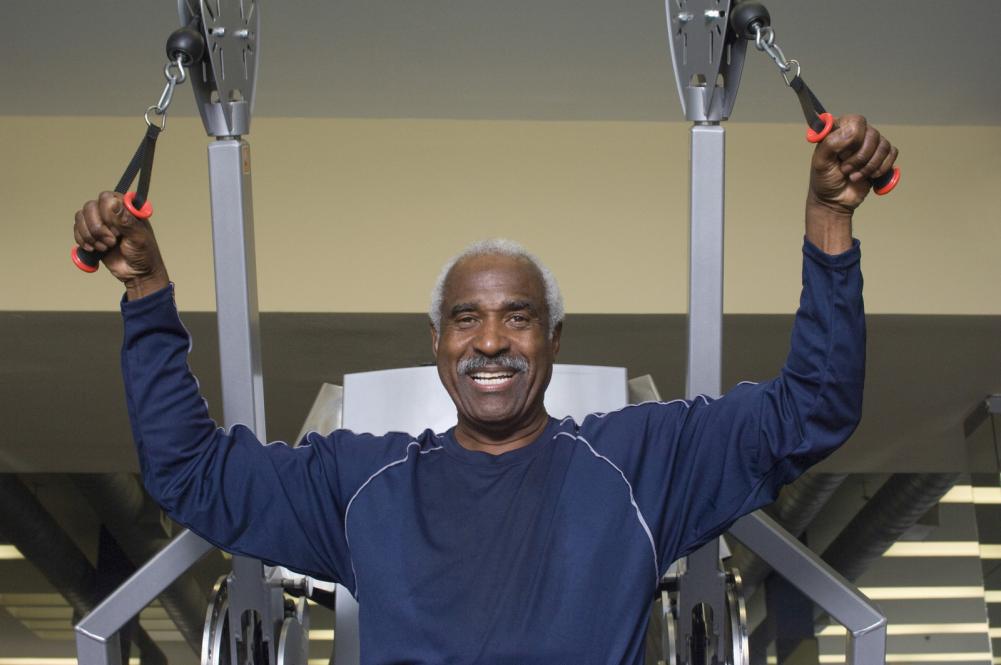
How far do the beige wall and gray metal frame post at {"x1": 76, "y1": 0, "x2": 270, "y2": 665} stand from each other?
2.75 meters

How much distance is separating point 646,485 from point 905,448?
11.6ft

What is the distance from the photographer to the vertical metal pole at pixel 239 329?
74.5 inches

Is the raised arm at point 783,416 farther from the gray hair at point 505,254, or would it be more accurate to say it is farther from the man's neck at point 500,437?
the gray hair at point 505,254

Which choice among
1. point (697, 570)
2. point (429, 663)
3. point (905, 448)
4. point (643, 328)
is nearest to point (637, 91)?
point (643, 328)

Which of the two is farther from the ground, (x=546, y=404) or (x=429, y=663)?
(x=546, y=404)

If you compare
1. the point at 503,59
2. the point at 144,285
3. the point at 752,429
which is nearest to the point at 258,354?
the point at 144,285

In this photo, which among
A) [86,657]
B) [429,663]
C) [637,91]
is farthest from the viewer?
[637,91]

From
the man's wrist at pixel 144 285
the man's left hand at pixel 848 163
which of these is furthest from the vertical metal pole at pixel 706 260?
the man's wrist at pixel 144 285

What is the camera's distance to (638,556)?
170cm

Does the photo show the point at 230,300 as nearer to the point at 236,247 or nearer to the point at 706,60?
the point at 236,247

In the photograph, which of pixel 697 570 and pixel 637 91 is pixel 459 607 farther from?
pixel 637 91

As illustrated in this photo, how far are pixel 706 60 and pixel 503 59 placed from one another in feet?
8.38

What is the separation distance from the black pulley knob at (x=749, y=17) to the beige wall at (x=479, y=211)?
2961mm

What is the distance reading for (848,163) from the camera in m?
1.51
